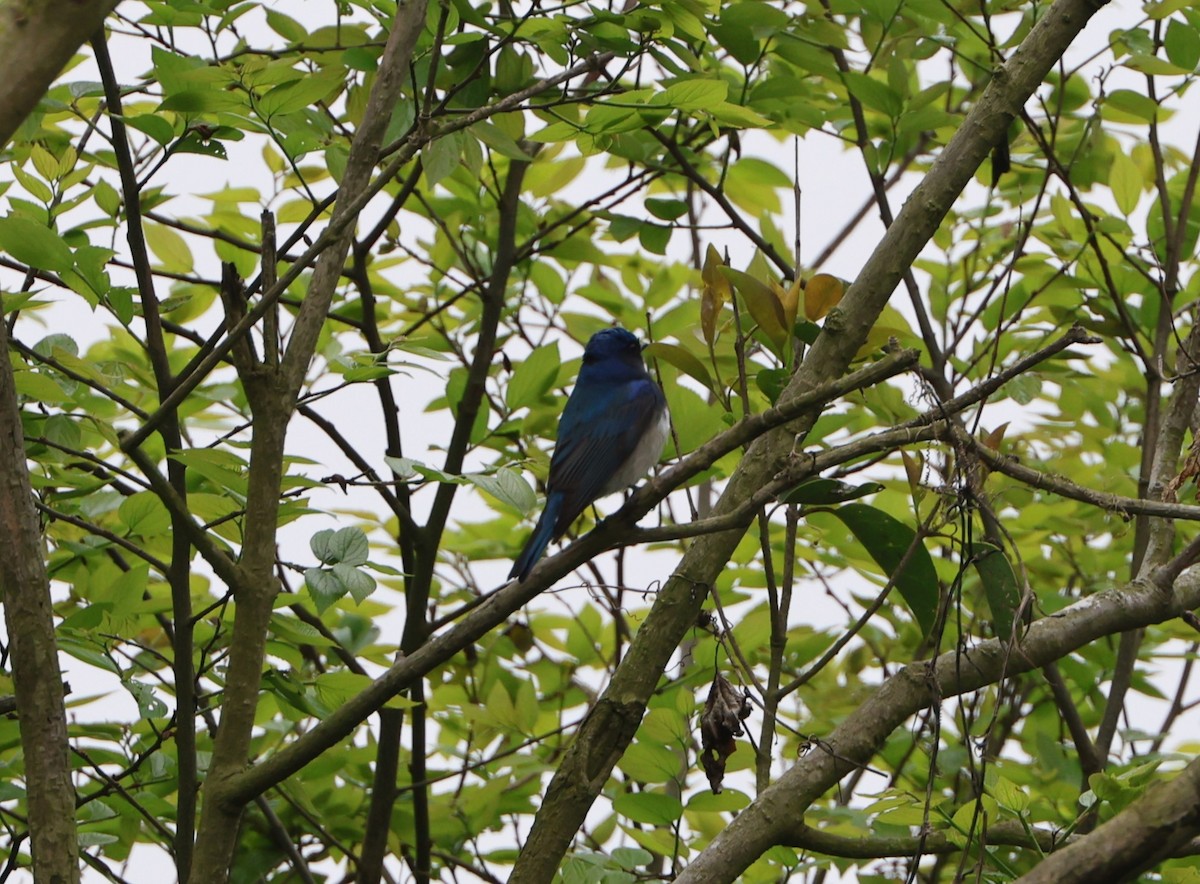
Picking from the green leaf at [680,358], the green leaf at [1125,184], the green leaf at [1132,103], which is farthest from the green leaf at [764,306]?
the green leaf at [1125,184]

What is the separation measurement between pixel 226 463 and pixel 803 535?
2.25 m

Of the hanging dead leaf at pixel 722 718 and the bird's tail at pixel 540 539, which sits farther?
the bird's tail at pixel 540 539

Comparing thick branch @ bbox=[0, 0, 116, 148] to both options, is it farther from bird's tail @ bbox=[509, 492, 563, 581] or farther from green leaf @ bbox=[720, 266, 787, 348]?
bird's tail @ bbox=[509, 492, 563, 581]

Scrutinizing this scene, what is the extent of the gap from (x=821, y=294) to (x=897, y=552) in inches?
26.0

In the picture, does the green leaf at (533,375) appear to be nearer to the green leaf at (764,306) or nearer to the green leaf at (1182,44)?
the green leaf at (764,306)

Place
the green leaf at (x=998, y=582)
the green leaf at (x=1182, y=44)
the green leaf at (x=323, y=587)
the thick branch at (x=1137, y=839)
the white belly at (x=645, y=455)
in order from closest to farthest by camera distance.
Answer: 1. the thick branch at (x=1137, y=839)
2. the green leaf at (x=323, y=587)
3. the green leaf at (x=998, y=582)
4. the green leaf at (x=1182, y=44)
5. the white belly at (x=645, y=455)

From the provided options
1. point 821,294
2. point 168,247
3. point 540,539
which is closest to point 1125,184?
point 821,294

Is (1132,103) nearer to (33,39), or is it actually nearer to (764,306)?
(764,306)

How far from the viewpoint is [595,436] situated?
16.0ft

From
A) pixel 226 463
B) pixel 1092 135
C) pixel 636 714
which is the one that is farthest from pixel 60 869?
pixel 1092 135

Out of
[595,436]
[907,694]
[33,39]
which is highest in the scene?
[595,436]

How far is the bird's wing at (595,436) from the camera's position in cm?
462

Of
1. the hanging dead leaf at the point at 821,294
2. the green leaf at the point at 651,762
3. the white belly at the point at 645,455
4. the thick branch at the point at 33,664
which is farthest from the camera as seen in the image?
the white belly at the point at 645,455

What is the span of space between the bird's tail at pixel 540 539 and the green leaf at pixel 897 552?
4.23 ft
